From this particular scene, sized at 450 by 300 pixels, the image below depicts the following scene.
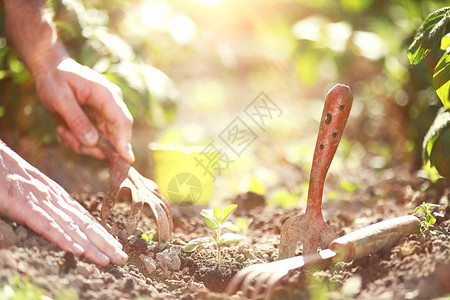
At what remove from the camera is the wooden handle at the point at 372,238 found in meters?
→ 1.84

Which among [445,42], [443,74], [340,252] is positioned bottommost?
[340,252]

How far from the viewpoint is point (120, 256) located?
1938 mm

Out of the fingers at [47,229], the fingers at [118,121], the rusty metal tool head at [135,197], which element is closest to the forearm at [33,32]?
the fingers at [118,121]

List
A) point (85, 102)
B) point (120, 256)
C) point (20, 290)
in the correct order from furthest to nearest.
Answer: point (85, 102) → point (120, 256) → point (20, 290)

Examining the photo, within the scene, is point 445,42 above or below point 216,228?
above

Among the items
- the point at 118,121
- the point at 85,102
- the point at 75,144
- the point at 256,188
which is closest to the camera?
the point at 118,121

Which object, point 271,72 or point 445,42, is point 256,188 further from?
point 271,72

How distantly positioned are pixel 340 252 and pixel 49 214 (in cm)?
107

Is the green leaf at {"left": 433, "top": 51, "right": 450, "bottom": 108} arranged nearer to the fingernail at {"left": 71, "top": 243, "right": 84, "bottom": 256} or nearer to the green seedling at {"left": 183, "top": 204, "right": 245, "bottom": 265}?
the green seedling at {"left": 183, "top": 204, "right": 245, "bottom": 265}

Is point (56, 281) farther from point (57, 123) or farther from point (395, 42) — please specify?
point (395, 42)

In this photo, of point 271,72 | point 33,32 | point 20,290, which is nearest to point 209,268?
point 20,290

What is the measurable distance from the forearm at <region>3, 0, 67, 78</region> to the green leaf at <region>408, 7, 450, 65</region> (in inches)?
66.4

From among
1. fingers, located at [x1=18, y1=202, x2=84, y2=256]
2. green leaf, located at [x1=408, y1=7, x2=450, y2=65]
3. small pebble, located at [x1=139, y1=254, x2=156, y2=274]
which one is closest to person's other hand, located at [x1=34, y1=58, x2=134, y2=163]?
small pebble, located at [x1=139, y1=254, x2=156, y2=274]

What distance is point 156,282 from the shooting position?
1985 millimetres
